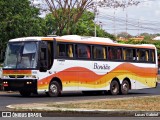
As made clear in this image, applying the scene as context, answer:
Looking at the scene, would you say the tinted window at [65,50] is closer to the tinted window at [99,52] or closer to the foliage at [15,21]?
the tinted window at [99,52]

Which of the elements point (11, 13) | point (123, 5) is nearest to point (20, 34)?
point (11, 13)

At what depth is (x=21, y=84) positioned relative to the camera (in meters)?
24.5

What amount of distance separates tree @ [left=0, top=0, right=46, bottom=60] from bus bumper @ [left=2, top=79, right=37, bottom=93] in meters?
10.5

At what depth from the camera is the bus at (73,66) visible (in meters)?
24.6

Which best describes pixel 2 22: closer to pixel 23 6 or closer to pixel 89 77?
pixel 23 6

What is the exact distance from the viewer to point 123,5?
36.5 meters

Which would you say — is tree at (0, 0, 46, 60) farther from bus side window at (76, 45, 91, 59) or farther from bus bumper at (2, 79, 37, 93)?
bus bumper at (2, 79, 37, 93)

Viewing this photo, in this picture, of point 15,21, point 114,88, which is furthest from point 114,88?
point 15,21

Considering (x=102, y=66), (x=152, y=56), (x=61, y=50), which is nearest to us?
(x=61, y=50)

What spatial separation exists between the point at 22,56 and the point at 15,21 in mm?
10787

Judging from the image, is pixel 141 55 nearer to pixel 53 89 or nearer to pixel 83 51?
pixel 83 51

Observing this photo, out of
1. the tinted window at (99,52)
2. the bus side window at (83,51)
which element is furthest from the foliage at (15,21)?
the bus side window at (83,51)

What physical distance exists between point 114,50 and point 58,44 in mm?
4780

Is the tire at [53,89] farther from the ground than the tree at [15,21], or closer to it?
closer to it
